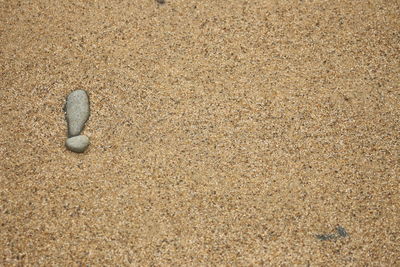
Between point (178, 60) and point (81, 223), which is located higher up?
point (178, 60)

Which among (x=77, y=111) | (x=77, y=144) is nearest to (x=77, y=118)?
(x=77, y=111)

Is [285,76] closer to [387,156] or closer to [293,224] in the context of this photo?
[387,156]

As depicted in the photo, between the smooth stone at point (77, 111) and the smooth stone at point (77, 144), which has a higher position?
the smooth stone at point (77, 111)

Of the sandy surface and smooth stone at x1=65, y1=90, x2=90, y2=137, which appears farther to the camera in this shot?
smooth stone at x1=65, y1=90, x2=90, y2=137

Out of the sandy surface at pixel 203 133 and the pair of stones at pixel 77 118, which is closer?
the sandy surface at pixel 203 133

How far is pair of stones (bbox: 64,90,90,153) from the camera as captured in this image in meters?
2.35

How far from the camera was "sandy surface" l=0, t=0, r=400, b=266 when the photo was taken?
214 cm

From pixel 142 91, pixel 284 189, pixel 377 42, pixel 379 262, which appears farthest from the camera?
pixel 377 42

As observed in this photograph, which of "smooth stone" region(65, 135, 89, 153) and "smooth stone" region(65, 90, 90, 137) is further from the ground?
"smooth stone" region(65, 90, 90, 137)

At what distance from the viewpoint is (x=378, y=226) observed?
2203 millimetres

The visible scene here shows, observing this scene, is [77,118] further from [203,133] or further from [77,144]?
[203,133]

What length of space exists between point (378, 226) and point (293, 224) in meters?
0.48

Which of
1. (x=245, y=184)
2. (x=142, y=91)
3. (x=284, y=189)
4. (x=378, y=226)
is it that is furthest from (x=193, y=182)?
(x=378, y=226)

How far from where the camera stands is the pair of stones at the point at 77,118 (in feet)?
7.72
